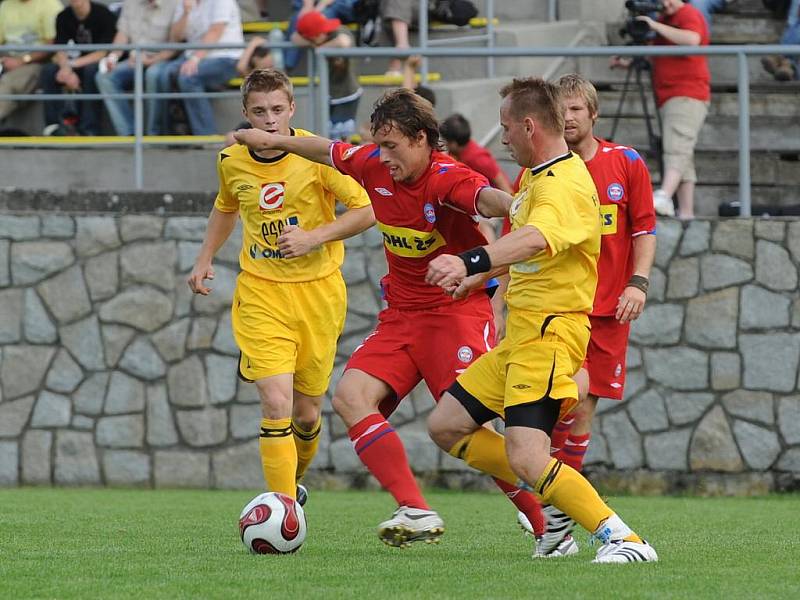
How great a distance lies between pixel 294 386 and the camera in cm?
821

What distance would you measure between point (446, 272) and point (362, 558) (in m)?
1.63

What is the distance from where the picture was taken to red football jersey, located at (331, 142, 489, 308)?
6898 mm

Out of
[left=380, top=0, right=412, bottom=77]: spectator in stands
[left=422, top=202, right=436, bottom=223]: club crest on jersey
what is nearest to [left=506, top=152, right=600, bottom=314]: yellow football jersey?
[left=422, top=202, right=436, bottom=223]: club crest on jersey

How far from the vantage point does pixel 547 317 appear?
6.29 meters

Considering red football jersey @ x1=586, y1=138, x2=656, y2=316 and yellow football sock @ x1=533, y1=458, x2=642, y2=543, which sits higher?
red football jersey @ x1=586, y1=138, x2=656, y2=316

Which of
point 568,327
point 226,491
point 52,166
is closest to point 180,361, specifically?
point 226,491

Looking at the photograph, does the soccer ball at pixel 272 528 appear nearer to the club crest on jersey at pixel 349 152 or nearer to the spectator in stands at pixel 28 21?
the club crest on jersey at pixel 349 152

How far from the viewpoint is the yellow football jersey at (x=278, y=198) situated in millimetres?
7895

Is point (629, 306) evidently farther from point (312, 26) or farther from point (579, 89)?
point (312, 26)

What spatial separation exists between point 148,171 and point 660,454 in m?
4.78

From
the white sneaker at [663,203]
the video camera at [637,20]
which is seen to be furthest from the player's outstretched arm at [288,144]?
the video camera at [637,20]

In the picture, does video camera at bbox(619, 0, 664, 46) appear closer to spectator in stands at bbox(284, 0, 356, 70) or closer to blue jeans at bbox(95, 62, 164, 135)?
spectator in stands at bbox(284, 0, 356, 70)

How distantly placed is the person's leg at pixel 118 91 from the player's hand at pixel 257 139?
5.57 meters

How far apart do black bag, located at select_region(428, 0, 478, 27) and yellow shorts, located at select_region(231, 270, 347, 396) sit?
6.37 metres
